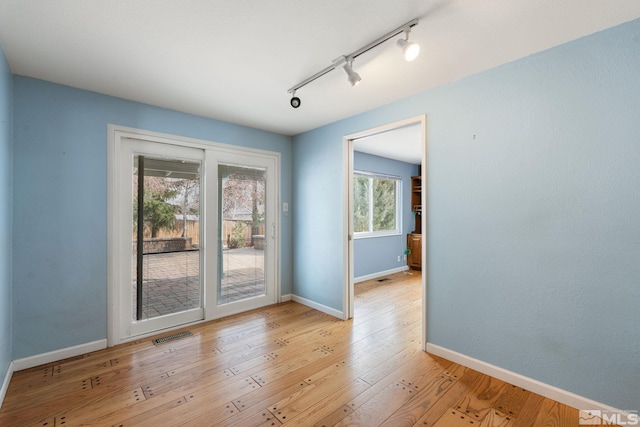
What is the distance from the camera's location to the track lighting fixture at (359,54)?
1.75 metres

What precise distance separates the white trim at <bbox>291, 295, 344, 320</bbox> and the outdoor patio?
0.55m

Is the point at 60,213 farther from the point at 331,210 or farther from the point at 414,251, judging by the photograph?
the point at 414,251

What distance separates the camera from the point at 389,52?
6.79 ft

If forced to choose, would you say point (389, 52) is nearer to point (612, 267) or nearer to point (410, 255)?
point (612, 267)

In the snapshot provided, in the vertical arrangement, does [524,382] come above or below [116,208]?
below

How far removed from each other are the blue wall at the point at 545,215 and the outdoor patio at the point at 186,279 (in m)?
2.36

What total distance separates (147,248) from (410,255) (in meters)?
5.30

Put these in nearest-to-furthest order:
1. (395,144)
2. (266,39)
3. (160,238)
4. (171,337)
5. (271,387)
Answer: (266,39) → (271,387) → (171,337) → (160,238) → (395,144)

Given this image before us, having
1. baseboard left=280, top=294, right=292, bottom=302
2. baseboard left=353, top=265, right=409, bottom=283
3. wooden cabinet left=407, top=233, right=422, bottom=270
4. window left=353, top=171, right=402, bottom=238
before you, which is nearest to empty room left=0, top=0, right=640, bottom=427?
baseboard left=280, top=294, right=292, bottom=302

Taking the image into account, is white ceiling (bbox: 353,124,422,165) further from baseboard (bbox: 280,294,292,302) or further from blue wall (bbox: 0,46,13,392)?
blue wall (bbox: 0,46,13,392)

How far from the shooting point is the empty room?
5.77 ft

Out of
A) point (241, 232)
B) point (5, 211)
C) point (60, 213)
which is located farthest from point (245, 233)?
point (5, 211)

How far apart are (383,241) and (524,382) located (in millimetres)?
3950

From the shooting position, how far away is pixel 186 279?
337 centimetres
